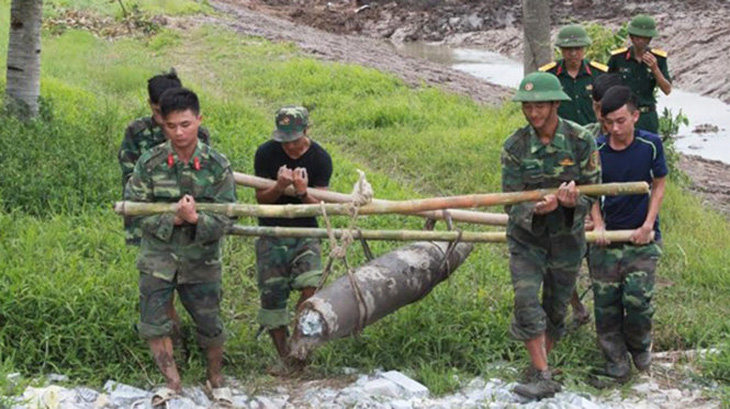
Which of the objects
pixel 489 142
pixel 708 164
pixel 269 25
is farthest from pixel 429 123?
pixel 269 25

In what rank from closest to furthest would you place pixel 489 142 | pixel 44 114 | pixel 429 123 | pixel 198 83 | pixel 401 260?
pixel 401 260 → pixel 44 114 → pixel 489 142 → pixel 429 123 → pixel 198 83

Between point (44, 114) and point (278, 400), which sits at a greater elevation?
point (44, 114)

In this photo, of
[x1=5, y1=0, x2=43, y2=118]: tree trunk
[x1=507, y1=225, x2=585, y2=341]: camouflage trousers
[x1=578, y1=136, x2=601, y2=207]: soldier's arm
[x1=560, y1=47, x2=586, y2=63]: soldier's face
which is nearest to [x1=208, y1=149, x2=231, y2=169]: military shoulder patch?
[x1=507, y1=225, x2=585, y2=341]: camouflage trousers

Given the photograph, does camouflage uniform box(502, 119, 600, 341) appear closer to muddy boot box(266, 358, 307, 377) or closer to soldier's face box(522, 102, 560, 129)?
soldier's face box(522, 102, 560, 129)

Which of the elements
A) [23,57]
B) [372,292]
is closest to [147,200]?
[372,292]

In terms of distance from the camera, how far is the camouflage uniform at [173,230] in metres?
4.85

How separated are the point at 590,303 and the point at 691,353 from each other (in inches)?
41.7

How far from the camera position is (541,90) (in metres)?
4.96

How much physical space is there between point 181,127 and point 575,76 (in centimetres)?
366

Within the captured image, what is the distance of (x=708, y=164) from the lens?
43.2 ft

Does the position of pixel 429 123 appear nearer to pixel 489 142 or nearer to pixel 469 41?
pixel 489 142

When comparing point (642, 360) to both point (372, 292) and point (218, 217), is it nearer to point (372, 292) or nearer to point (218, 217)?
point (372, 292)

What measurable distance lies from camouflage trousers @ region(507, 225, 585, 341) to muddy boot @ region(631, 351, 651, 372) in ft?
1.93

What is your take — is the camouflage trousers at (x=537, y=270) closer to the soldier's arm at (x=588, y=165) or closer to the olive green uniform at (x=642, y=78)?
the soldier's arm at (x=588, y=165)
